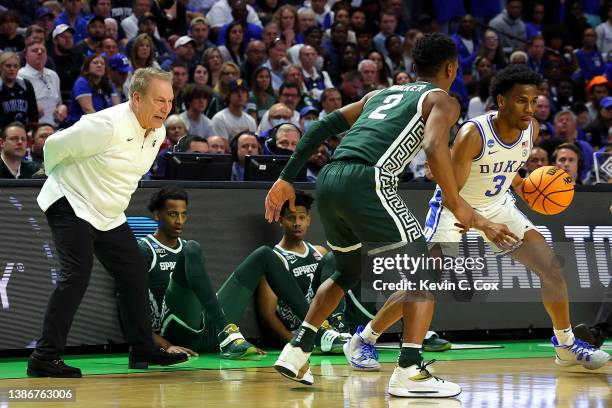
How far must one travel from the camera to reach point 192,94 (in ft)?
42.5

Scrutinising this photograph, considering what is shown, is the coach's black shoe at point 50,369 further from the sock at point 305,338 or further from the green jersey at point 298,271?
the green jersey at point 298,271

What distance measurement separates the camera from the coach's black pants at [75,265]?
698 centimetres

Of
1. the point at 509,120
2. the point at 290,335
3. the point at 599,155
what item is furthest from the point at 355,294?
the point at 599,155

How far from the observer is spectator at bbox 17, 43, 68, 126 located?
13.3 m

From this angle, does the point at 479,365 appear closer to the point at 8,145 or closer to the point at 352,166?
the point at 352,166

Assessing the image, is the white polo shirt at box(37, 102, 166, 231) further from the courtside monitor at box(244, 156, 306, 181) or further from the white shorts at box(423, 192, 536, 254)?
the courtside monitor at box(244, 156, 306, 181)

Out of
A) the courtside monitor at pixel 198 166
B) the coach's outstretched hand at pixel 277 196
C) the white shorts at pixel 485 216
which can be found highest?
the coach's outstretched hand at pixel 277 196

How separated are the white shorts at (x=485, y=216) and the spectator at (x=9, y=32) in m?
7.86

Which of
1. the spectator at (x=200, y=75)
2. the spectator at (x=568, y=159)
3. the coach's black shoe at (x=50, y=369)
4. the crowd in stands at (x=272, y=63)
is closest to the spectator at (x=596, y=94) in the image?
the crowd in stands at (x=272, y=63)

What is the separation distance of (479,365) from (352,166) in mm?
2234

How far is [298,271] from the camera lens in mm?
9195

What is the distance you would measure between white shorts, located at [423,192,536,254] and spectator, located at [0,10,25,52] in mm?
7862

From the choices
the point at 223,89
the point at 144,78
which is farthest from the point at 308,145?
the point at 223,89

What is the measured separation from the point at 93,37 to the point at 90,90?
67.5 inches
